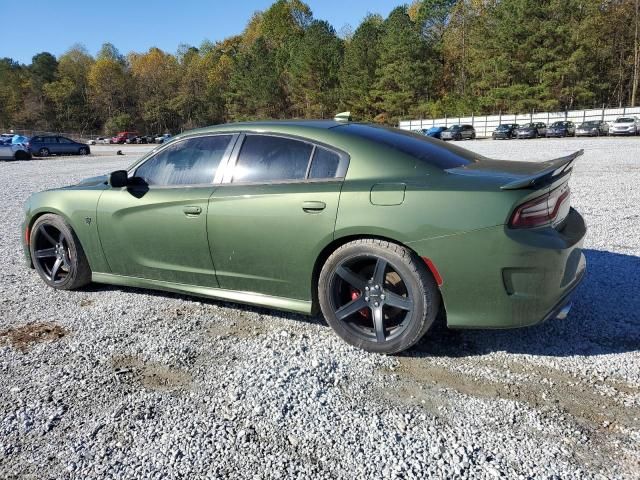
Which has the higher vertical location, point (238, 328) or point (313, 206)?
point (313, 206)

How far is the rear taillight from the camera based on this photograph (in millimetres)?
2740

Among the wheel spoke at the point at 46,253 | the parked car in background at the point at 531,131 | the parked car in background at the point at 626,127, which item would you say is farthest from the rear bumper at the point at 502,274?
the parked car in background at the point at 531,131

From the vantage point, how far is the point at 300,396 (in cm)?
271

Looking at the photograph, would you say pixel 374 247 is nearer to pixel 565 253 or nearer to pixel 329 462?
pixel 565 253

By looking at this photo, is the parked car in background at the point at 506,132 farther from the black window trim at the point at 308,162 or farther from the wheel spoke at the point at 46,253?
the wheel spoke at the point at 46,253

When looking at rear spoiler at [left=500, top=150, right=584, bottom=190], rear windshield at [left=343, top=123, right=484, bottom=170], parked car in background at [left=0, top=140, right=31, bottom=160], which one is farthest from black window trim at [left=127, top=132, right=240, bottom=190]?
parked car in background at [left=0, top=140, right=31, bottom=160]

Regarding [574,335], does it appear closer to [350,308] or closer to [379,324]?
[379,324]

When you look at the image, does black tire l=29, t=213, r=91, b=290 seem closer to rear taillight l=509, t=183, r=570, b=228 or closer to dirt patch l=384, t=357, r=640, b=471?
dirt patch l=384, t=357, r=640, b=471

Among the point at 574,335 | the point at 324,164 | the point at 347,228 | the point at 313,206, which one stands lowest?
the point at 574,335

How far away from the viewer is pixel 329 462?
219 centimetres

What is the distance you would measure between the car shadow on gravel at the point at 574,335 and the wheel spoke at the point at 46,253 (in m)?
3.44

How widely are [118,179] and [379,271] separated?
2334 mm

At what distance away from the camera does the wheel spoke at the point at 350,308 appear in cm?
319

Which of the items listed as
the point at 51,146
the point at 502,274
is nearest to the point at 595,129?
the point at 51,146
